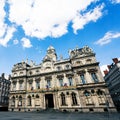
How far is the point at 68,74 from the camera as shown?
109 ft

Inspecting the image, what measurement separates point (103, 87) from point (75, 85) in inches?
298

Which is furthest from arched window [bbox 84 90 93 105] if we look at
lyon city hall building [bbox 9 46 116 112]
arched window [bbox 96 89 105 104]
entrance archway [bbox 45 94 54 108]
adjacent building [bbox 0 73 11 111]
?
adjacent building [bbox 0 73 11 111]

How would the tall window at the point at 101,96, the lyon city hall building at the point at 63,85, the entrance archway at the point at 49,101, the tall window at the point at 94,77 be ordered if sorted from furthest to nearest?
the entrance archway at the point at 49,101 < the tall window at the point at 94,77 < the lyon city hall building at the point at 63,85 < the tall window at the point at 101,96

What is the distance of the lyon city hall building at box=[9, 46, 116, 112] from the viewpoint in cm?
2819

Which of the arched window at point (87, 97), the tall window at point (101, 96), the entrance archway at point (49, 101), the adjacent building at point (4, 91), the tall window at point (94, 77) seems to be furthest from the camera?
the adjacent building at point (4, 91)

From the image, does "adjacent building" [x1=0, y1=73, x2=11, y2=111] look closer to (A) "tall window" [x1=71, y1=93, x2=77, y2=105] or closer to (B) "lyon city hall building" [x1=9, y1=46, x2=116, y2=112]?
(B) "lyon city hall building" [x1=9, y1=46, x2=116, y2=112]

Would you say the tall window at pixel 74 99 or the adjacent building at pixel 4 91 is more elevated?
the adjacent building at pixel 4 91

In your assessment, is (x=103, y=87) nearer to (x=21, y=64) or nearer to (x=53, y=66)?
(x=53, y=66)

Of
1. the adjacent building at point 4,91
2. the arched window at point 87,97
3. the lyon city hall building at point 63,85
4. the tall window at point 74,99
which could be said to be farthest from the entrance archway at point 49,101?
the adjacent building at point 4,91

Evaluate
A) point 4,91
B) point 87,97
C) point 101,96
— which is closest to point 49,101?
point 87,97

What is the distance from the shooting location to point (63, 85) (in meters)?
32.6

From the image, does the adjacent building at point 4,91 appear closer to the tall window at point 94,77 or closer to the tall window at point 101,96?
the tall window at point 94,77

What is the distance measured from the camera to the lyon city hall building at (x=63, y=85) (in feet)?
92.5

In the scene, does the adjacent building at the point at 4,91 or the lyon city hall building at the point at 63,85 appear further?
the adjacent building at the point at 4,91
